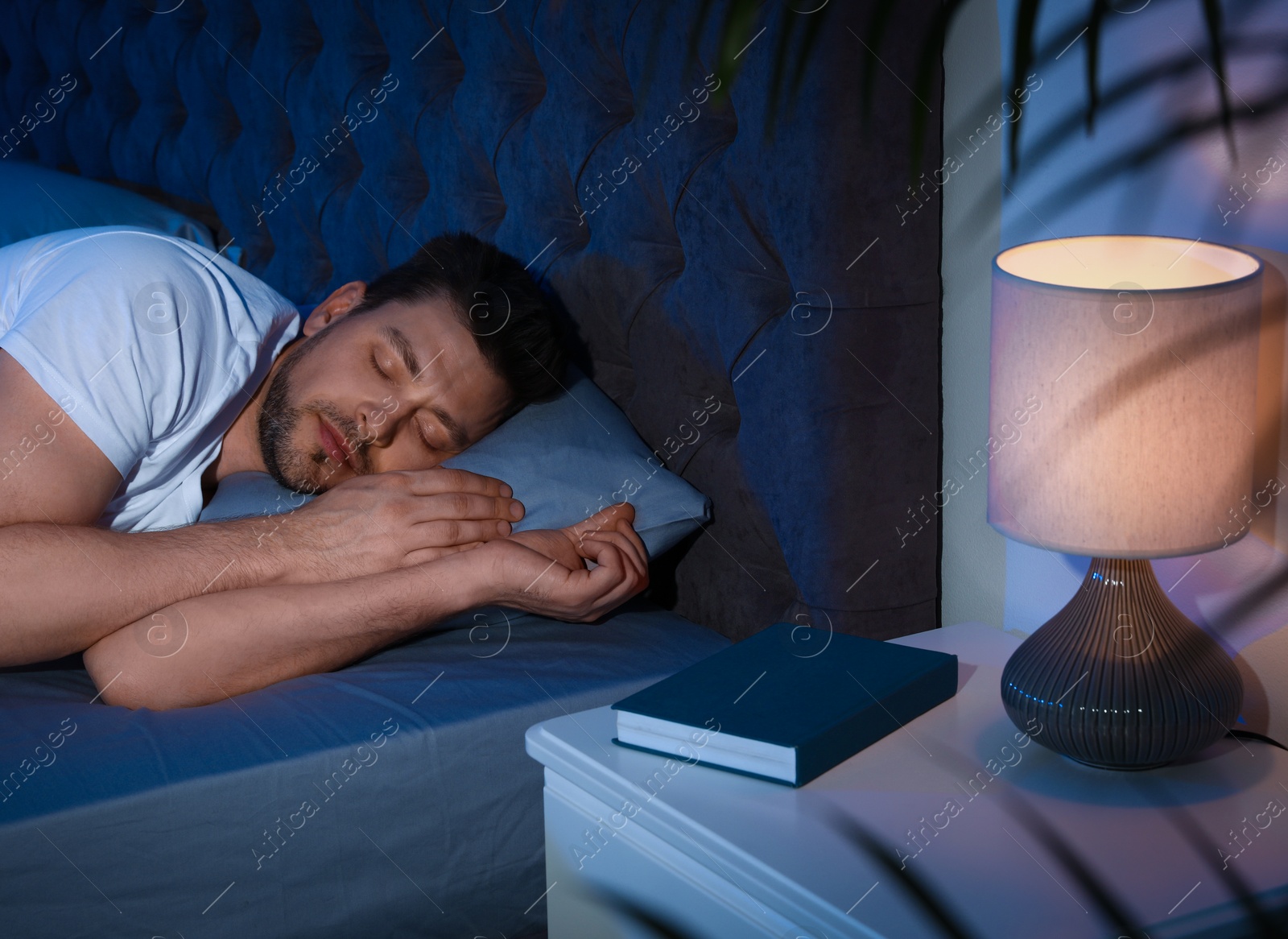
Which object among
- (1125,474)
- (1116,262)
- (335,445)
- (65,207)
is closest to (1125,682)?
(1125,474)

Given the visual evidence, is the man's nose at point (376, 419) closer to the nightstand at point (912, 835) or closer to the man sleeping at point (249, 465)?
the man sleeping at point (249, 465)

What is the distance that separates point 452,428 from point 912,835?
0.94 metres

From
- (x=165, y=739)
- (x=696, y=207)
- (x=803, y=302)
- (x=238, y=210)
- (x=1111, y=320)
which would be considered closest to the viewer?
(x=1111, y=320)

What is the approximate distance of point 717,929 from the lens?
0.74 metres

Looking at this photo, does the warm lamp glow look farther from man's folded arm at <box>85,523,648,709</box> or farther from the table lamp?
man's folded arm at <box>85,523,648,709</box>

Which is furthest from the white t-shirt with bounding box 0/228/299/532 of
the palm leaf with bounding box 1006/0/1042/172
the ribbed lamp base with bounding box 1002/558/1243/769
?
the palm leaf with bounding box 1006/0/1042/172

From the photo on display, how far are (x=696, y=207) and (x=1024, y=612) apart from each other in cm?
60

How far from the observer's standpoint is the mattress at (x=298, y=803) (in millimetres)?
932

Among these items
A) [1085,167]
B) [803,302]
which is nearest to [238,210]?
[803,302]

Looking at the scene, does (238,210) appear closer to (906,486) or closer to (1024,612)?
(906,486)

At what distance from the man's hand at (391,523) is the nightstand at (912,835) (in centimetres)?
41

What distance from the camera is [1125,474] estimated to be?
718 millimetres

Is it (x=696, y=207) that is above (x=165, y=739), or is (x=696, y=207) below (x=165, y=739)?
above

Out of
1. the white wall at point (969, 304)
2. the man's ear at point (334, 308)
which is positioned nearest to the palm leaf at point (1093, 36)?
the white wall at point (969, 304)
